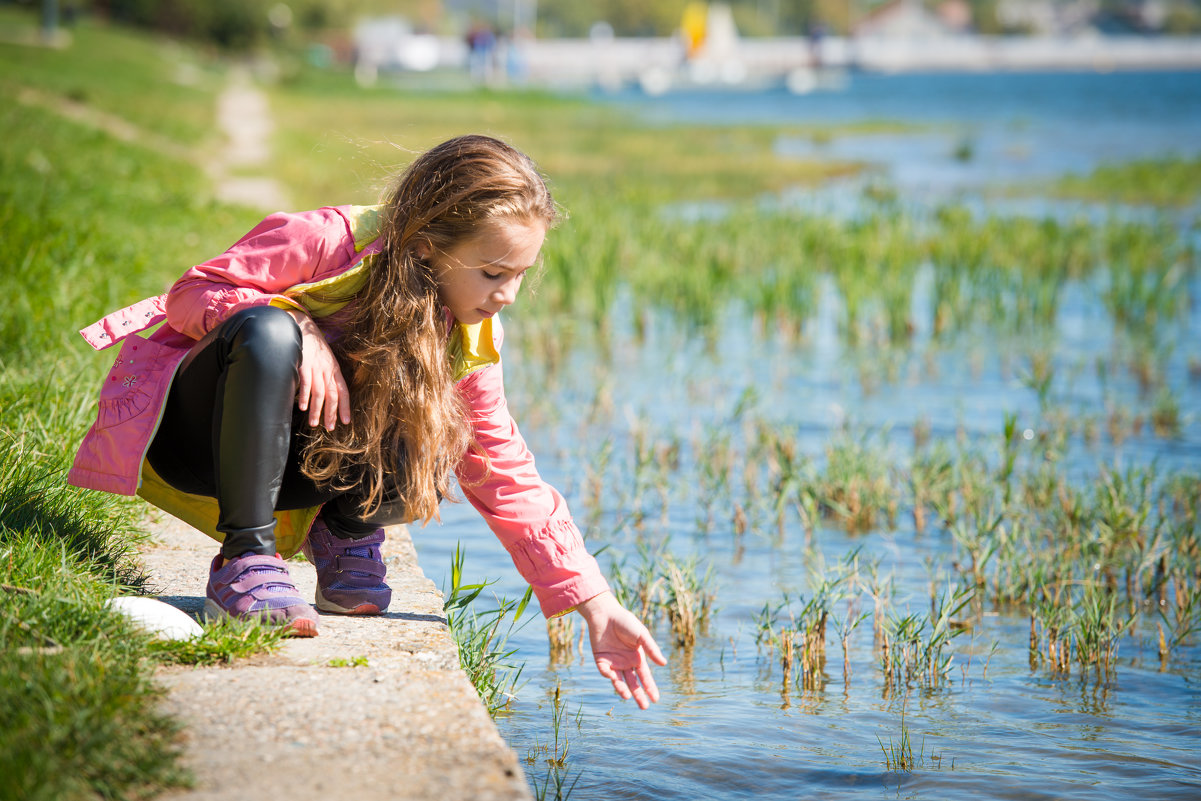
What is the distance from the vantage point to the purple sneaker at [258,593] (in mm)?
2506

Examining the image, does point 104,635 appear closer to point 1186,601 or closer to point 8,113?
point 1186,601

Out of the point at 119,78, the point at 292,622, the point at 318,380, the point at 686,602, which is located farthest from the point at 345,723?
the point at 119,78

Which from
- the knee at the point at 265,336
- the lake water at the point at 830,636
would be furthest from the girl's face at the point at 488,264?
the lake water at the point at 830,636

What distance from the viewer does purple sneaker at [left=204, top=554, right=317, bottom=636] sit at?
8.22ft

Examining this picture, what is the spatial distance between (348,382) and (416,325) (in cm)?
23

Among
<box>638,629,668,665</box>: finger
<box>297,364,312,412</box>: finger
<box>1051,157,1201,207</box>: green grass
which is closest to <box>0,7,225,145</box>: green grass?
<box>1051,157,1201,207</box>: green grass

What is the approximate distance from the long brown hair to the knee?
160 millimetres

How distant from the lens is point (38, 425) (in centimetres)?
349

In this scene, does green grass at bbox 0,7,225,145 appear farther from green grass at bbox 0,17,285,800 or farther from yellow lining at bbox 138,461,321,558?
yellow lining at bbox 138,461,321,558

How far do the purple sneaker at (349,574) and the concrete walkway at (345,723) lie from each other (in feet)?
0.13

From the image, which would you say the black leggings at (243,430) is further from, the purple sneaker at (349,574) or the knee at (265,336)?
the purple sneaker at (349,574)

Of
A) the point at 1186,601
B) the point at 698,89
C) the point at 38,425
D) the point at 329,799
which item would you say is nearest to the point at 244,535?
the point at 329,799

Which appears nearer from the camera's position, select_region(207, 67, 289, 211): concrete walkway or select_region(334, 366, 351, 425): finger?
select_region(334, 366, 351, 425): finger

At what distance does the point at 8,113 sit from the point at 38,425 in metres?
9.33
